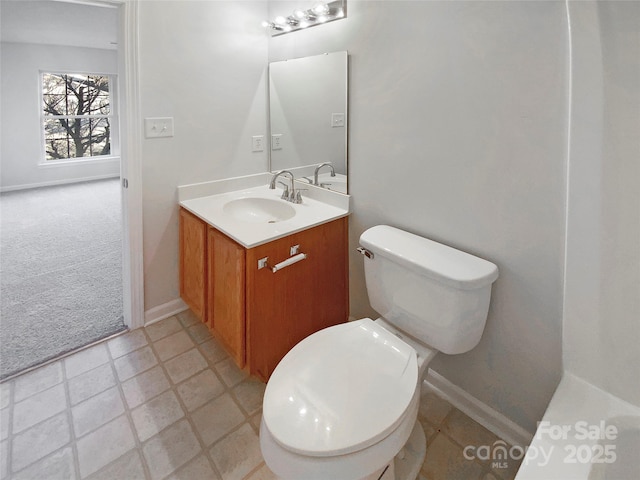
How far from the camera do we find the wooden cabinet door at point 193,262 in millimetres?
1812

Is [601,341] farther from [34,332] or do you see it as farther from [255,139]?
[34,332]

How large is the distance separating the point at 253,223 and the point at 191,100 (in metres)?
0.87

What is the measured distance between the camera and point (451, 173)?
1370 mm

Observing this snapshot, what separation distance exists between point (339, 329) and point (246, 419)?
615 millimetres

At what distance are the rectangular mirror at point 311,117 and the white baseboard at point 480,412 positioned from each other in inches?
42.3

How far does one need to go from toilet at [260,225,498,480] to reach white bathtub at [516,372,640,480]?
0.34m

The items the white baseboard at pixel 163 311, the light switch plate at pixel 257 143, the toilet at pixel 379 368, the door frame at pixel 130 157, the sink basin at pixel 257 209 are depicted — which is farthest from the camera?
the light switch plate at pixel 257 143

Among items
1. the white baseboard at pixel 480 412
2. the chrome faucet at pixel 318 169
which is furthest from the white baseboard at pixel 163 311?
the white baseboard at pixel 480 412

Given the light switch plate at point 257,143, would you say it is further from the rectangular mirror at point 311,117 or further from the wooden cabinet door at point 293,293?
the wooden cabinet door at point 293,293

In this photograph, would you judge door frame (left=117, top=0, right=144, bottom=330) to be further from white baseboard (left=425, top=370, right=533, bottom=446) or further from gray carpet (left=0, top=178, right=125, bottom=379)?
white baseboard (left=425, top=370, right=533, bottom=446)

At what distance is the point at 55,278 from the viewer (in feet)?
8.32

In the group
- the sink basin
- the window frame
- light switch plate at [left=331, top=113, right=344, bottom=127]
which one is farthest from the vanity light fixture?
the window frame

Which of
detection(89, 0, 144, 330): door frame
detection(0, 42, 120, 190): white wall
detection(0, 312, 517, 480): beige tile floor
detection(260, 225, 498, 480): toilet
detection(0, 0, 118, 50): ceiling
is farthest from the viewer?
detection(0, 42, 120, 190): white wall

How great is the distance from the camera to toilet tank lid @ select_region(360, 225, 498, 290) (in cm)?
117
